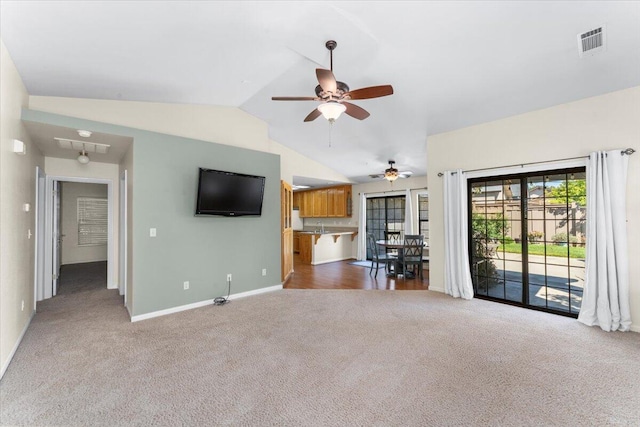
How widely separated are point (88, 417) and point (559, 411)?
3211 mm

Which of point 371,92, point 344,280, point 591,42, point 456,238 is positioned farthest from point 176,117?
point 591,42

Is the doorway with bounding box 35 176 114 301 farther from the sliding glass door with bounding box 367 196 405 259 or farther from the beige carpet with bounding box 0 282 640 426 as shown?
the sliding glass door with bounding box 367 196 405 259

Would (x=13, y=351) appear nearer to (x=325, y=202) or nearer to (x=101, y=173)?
(x=101, y=173)

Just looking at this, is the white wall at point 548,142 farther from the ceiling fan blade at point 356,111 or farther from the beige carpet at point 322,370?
the ceiling fan blade at point 356,111

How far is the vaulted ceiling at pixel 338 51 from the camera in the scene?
8.00 feet

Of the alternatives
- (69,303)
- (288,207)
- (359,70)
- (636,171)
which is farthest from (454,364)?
(69,303)

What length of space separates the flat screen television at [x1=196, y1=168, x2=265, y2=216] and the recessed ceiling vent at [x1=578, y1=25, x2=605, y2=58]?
416 cm

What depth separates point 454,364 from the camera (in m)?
2.61

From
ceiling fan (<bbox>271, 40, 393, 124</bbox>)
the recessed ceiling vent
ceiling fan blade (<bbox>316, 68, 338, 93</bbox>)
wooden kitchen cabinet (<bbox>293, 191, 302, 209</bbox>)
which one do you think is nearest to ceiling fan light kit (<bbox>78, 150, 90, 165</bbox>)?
ceiling fan (<bbox>271, 40, 393, 124</bbox>)

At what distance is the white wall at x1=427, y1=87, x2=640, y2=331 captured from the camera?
3.32 m

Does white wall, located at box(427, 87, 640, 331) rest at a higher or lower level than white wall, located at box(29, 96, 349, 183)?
lower

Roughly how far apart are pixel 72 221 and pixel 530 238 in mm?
10602

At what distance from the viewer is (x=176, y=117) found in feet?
14.8

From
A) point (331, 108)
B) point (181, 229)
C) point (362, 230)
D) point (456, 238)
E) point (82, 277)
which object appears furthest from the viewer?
point (362, 230)
